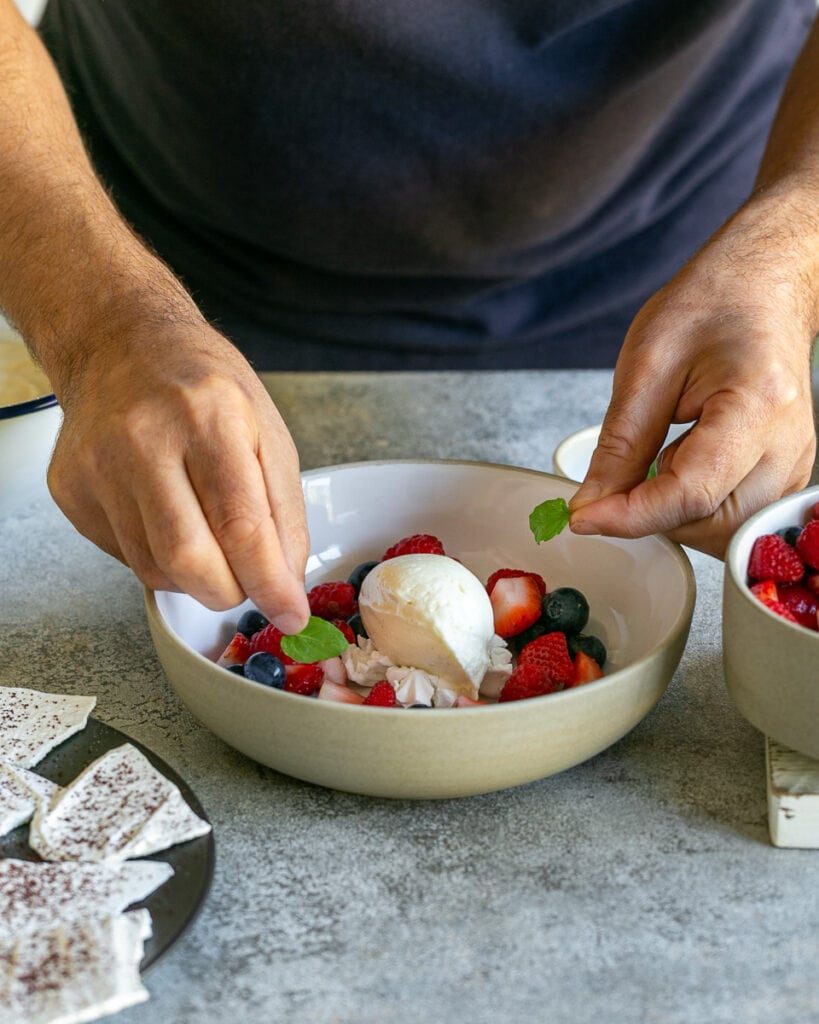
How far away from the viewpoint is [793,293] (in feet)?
3.70

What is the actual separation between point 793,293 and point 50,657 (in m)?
0.79

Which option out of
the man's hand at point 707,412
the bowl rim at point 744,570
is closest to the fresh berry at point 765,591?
the bowl rim at point 744,570

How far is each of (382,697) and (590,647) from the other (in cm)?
20

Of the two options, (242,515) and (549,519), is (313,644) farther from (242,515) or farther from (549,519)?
(549,519)

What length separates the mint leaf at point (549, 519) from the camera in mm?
1074

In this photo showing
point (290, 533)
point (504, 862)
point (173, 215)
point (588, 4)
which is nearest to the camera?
point (504, 862)

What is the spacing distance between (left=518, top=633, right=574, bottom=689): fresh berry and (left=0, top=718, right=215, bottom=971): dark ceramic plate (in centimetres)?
30

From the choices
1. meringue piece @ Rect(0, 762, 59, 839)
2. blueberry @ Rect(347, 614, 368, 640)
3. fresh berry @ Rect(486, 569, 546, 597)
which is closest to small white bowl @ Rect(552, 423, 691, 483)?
fresh berry @ Rect(486, 569, 546, 597)

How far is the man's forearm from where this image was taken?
103 cm

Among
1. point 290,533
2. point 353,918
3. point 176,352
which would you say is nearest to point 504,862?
point 353,918

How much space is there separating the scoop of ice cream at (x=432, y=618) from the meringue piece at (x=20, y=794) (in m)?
0.32

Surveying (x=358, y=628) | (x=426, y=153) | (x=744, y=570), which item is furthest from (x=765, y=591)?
(x=426, y=153)

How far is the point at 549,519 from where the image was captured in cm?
108

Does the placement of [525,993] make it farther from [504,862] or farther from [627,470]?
[627,470]
